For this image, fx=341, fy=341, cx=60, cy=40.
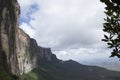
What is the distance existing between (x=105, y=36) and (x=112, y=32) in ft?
1.56

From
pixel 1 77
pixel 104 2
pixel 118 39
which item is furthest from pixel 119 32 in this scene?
pixel 1 77

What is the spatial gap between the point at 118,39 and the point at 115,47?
532 mm

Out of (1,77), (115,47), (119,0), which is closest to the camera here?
(119,0)

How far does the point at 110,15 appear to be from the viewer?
18.9 meters


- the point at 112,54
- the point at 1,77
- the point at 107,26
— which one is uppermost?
the point at 1,77

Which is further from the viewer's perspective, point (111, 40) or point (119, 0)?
point (111, 40)

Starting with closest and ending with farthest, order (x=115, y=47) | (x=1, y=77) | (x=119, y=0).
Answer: (x=119, y=0), (x=115, y=47), (x=1, y=77)

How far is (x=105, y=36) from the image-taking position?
19.1 metres

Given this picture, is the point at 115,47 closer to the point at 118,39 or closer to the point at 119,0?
the point at 118,39

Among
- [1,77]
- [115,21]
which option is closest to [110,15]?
[115,21]

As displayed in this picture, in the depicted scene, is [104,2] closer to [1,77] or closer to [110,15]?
[110,15]

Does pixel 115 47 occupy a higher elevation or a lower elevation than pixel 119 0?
lower

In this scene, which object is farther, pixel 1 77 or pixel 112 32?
pixel 1 77

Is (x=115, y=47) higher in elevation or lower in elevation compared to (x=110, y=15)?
lower
